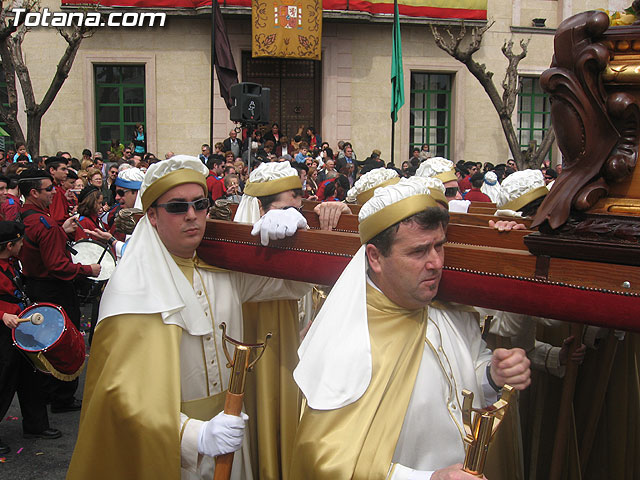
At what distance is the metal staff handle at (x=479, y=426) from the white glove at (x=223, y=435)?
3.30 feet

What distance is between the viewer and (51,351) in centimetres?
485

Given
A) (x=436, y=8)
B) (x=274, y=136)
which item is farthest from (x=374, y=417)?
(x=436, y=8)

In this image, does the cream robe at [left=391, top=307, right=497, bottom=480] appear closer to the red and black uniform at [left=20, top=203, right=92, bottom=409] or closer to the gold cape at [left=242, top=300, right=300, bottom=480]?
the gold cape at [left=242, top=300, right=300, bottom=480]

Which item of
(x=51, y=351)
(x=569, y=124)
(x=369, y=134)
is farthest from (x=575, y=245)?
(x=369, y=134)

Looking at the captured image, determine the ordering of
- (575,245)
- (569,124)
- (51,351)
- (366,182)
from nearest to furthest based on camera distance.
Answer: (575,245)
(569,124)
(51,351)
(366,182)

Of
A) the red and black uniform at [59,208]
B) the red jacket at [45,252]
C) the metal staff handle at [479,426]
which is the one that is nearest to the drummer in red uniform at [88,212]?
the red and black uniform at [59,208]

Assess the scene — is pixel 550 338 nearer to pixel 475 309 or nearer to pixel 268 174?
pixel 475 309

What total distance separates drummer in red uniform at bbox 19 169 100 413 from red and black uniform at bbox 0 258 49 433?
17 centimetres

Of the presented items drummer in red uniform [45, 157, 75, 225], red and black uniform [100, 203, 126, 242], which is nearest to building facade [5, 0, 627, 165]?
drummer in red uniform [45, 157, 75, 225]

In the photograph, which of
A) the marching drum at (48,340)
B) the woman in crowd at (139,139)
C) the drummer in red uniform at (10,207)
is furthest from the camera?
the woman in crowd at (139,139)

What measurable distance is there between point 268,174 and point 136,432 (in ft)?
7.18

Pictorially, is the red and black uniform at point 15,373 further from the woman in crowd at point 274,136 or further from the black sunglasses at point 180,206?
the woman in crowd at point 274,136

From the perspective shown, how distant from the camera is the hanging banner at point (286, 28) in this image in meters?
18.8

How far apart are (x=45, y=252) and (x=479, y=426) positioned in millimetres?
4946
